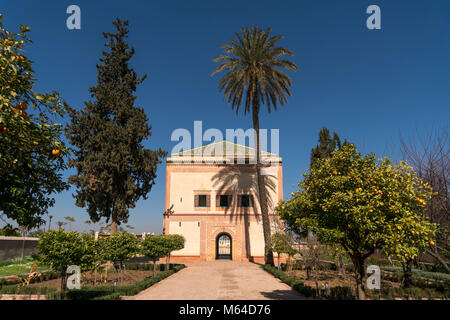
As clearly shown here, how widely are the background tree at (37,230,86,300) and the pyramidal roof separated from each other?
20858mm

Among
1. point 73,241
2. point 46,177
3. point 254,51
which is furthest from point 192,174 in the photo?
point 46,177

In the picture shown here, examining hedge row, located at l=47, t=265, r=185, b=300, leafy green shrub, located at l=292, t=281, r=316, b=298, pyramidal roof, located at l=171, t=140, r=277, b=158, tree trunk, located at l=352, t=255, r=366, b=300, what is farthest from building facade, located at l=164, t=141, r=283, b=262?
tree trunk, located at l=352, t=255, r=366, b=300

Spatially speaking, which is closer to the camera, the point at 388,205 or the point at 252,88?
the point at 388,205

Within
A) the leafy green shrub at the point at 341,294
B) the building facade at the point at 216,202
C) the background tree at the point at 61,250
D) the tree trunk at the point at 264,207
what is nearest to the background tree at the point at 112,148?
the building facade at the point at 216,202

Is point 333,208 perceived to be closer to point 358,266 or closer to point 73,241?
point 358,266

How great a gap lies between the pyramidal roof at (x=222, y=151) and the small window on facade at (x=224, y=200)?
457cm

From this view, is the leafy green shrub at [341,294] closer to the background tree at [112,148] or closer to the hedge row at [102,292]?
the hedge row at [102,292]

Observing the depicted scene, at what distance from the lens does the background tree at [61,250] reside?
9719 mm

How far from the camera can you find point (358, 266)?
28.0 ft

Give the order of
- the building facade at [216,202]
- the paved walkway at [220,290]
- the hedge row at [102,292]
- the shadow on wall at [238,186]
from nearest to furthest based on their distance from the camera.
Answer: the hedge row at [102,292] < the paved walkway at [220,290] < the building facade at [216,202] < the shadow on wall at [238,186]

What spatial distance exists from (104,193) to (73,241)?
13326 millimetres

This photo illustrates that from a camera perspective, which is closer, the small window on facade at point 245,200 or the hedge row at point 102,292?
the hedge row at point 102,292

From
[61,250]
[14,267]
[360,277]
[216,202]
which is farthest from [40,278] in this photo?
[216,202]
